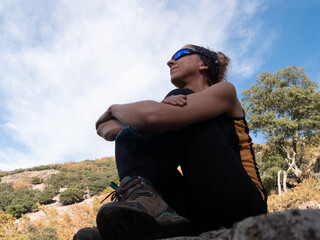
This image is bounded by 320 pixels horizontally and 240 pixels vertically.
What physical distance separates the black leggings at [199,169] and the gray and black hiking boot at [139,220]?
0.75 ft

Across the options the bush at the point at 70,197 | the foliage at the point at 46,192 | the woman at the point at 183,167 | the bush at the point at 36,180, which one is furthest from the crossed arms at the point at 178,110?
the bush at the point at 36,180

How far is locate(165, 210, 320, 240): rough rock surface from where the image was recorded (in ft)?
1.51

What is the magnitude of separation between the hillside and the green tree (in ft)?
13.6

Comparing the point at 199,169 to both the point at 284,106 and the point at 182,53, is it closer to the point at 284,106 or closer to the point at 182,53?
the point at 182,53

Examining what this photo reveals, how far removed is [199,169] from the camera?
4.52 feet

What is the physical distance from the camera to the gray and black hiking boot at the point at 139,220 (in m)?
1.12

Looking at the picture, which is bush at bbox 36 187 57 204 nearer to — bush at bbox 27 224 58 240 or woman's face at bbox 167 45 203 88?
bush at bbox 27 224 58 240

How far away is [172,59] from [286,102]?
1749 centimetres

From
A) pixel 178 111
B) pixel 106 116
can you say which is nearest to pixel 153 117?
pixel 178 111

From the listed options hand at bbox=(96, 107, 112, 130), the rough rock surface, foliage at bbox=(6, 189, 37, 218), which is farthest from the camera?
foliage at bbox=(6, 189, 37, 218)

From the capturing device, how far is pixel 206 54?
2.38 meters

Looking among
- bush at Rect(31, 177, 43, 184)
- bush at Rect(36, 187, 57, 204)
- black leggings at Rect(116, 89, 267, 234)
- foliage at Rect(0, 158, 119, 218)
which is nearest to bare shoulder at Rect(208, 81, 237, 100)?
black leggings at Rect(116, 89, 267, 234)

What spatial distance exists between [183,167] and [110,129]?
1.99 ft

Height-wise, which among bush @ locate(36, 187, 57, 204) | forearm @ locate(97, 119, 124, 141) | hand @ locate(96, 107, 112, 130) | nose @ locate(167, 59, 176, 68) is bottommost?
forearm @ locate(97, 119, 124, 141)
